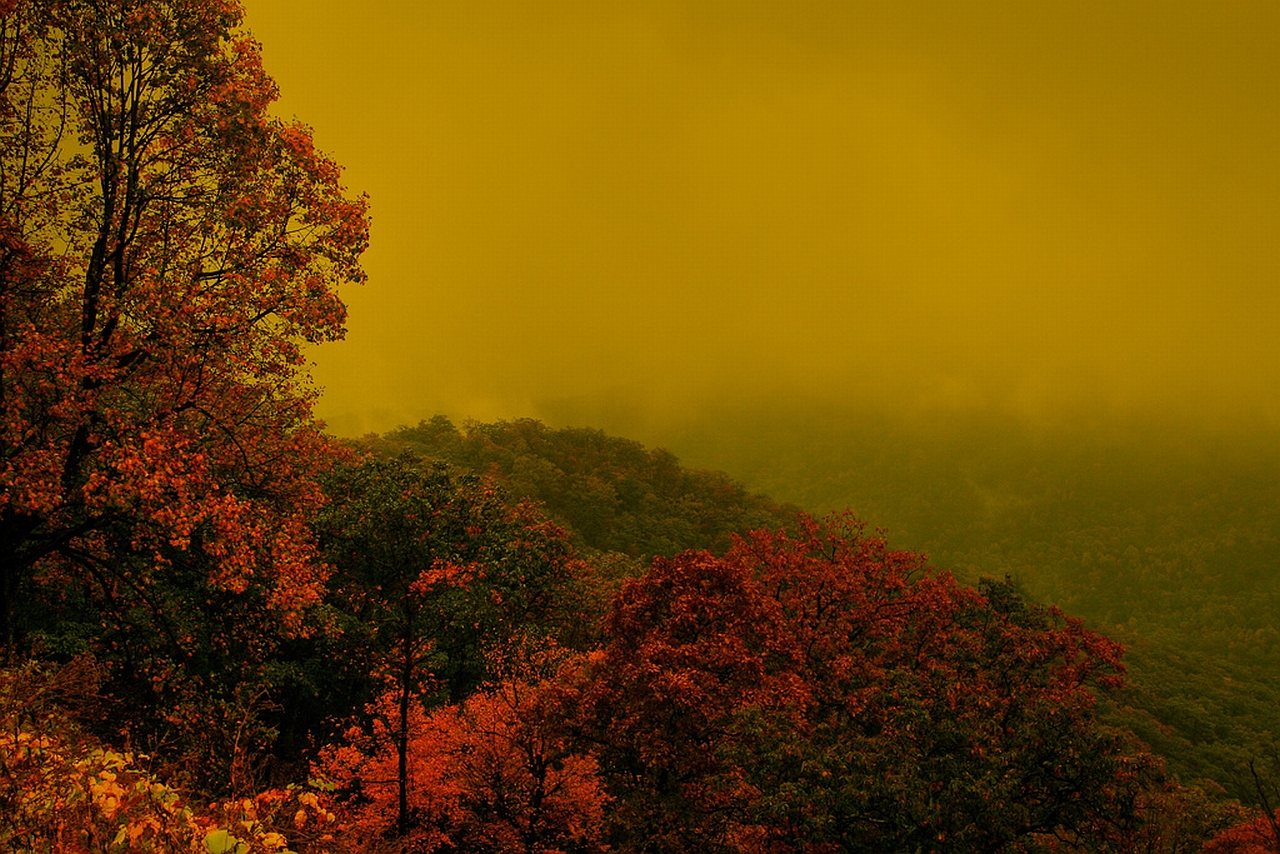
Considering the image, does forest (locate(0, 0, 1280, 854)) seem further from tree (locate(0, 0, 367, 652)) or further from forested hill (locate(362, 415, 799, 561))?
forested hill (locate(362, 415, 799, 561))

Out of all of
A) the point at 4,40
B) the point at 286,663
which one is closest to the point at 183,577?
the point at 286,663

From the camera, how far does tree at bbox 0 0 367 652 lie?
9633mm

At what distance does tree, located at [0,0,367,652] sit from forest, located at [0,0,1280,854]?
52 mm

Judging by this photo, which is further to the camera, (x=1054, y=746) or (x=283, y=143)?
(x=1054, y=746)

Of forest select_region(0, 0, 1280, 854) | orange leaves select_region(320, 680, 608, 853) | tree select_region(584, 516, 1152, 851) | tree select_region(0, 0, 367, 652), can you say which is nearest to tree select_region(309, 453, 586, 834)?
forest select_region(0, 0, 1280, 854)

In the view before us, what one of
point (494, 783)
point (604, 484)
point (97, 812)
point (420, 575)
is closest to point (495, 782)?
point (494, 783)

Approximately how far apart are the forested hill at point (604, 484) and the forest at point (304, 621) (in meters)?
46.0

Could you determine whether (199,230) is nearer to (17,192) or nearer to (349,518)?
(17,192)

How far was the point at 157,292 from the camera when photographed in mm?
9797

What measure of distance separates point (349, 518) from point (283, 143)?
63.5 ft

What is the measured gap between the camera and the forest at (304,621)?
31.5ft

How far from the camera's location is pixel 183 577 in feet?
62.1

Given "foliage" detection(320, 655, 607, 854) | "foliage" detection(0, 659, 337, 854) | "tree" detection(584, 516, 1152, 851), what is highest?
A: "foliage" detection(0, 659, 337, 854)

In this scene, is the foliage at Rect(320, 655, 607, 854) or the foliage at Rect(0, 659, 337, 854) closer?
the foliage at Rect(0, 659, 337, 854)
